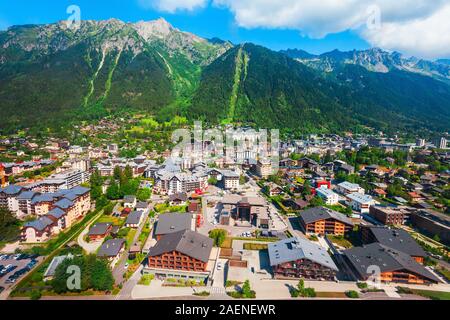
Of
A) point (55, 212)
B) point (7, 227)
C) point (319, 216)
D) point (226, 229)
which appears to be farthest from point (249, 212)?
point (7, 227)

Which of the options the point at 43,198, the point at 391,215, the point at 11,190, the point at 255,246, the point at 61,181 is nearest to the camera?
the point at 255,246

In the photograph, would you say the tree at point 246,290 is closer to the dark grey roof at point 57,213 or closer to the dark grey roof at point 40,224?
the dark grey roof at point 40,224

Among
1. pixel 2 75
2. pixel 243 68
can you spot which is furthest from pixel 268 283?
pixel 2 75

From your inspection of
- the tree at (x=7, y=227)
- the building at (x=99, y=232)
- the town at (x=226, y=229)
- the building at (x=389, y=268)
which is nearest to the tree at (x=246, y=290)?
the town at (x=226, y=229)

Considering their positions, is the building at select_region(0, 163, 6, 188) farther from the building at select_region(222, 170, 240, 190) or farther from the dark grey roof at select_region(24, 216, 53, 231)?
the building at select_region(222, 170, 240, 190)

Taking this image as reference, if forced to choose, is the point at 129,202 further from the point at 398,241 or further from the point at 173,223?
the point at 398,241
